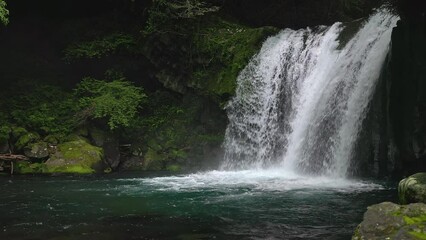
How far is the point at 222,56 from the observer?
18594mm

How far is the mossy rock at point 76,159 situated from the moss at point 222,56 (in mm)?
5111

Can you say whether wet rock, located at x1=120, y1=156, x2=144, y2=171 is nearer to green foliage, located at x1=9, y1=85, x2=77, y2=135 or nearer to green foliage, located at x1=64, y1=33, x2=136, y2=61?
green foliage, located at x1=9, y1=85, x2=77, y2=135

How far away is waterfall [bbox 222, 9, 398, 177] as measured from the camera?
14.2 meters

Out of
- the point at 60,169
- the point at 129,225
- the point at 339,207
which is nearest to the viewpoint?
the point at 129,225

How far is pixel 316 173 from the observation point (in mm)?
14516

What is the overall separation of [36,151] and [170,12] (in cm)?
794

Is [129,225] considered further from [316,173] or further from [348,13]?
[348,13]

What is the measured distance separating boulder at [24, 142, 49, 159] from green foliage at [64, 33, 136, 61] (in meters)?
5.30

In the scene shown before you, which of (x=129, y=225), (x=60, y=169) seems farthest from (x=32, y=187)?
(x=129, y=225)

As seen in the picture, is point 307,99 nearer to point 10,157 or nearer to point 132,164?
point 132,164

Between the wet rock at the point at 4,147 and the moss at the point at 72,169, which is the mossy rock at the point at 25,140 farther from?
the moss at the point at 72,169

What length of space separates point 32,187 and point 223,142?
8024 millimetres

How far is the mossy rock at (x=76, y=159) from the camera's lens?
16.5m

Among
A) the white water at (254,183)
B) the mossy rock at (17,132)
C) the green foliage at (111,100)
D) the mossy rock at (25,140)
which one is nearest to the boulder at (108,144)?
the green foliage at (111,100)
